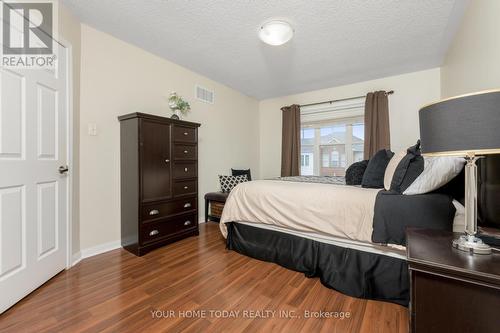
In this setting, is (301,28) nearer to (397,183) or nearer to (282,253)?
(397,183)

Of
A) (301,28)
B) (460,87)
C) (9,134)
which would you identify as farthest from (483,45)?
(9,134)

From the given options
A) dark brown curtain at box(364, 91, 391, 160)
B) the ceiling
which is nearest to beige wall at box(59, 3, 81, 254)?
the ceiling

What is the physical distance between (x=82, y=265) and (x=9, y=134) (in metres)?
1.33

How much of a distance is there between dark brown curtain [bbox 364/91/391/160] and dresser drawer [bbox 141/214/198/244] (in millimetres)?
3031

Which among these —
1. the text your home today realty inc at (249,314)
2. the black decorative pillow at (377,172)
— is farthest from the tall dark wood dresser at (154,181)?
the black decorative pillow at (377,172)

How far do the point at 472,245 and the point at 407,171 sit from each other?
2.72ft

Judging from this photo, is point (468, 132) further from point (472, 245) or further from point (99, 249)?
point (99, 249)

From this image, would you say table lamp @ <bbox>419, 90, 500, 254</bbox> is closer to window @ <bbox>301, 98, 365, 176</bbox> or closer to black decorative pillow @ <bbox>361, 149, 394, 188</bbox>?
black decorative pillow @ <bbox>361, 149, 394, 188</bbox>

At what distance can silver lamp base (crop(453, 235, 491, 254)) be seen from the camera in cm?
88

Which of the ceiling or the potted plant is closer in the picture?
the ceiling

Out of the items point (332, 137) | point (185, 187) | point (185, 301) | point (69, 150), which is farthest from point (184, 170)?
point (332, 137)

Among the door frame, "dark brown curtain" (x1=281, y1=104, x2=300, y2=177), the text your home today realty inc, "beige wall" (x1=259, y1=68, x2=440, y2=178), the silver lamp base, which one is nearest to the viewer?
the silver lamp base

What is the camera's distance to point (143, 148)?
2377 millimetres

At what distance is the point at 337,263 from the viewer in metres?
1.79
